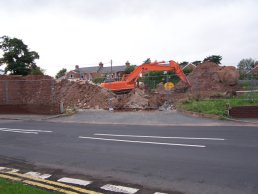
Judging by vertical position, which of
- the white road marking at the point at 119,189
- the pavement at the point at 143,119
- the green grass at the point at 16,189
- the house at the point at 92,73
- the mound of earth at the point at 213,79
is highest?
the house at the point at 92,73

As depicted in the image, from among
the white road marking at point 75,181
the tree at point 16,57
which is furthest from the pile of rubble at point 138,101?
the tree at point 16,57

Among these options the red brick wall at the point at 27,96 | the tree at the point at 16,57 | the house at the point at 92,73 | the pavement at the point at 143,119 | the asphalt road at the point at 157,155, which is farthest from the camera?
the tree at the point at 16,57

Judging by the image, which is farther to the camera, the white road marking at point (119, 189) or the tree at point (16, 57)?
the tree at point (16, 57)

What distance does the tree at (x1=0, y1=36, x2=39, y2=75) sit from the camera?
258 feet

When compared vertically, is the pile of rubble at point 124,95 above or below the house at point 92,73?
below

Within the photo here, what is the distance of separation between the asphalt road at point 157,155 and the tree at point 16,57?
6714cm

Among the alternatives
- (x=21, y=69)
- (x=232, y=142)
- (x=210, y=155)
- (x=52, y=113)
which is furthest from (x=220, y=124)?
(x=21, y=69)

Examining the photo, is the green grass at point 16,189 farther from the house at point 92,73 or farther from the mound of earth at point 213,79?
the house at point 92,73

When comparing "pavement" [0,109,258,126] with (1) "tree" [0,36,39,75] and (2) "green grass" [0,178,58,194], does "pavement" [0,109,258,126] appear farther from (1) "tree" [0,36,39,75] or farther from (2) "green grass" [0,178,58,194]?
(1) "tree" [0,36,39,75]

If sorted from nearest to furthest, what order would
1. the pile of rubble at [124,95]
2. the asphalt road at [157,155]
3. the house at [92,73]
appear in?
the asphalt road at [157,155]
the pile of rubble at [124,95]
the house at [92,73]

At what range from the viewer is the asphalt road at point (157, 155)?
6863mm

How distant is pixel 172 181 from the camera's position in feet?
22.6

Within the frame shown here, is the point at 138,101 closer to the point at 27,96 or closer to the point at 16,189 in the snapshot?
the point at 27,96

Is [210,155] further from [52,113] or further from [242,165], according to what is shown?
[52,113]
